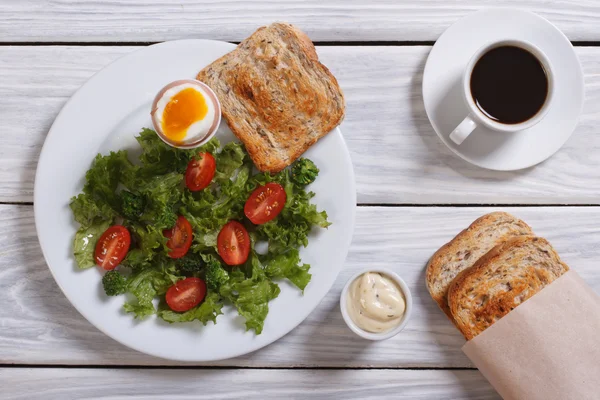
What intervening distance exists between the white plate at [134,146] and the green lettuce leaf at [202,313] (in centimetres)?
5

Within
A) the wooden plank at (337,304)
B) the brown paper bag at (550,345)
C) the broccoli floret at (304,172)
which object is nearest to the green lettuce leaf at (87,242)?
the wooden plank at (337,304)

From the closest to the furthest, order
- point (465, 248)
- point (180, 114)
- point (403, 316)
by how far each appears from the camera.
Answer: point (180, 114) < point (403, 316) < point (465, 248)

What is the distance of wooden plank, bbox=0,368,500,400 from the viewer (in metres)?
1.90

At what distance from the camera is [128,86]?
1.75 meters

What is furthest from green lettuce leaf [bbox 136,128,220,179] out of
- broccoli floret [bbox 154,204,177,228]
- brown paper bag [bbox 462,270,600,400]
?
brown paper bag [bbox 462,270,600,400]

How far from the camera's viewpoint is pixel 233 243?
68.0 inches

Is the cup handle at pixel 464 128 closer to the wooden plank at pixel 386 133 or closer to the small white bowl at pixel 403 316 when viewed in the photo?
the wooden plank at pixel 386 133

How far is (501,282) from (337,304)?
1.81 feet

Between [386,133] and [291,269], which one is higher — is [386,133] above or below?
above

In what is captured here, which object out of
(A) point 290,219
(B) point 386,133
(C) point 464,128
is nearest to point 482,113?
(C) point 464,128

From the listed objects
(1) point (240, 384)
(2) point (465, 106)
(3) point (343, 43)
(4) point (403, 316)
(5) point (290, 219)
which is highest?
(3) point (343, 43)

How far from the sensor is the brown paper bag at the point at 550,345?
1723mm

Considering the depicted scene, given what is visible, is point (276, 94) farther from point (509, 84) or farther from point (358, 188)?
point (509, 84)

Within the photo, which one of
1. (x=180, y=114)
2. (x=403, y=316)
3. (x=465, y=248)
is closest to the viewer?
(x=180, y=114)
